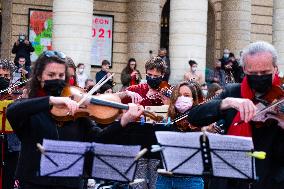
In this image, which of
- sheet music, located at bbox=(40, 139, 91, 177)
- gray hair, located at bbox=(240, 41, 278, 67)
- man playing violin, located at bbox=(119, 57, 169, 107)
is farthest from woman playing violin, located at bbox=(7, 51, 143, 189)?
man playing violin, located at bbox=(119, 57, 169, 107)

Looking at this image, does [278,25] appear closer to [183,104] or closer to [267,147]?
[183,104]

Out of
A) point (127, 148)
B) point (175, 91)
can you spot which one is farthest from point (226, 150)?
point (175, 91)

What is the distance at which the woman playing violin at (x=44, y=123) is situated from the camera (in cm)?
613

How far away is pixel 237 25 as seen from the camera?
28.6 metres

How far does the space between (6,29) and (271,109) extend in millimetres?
21191

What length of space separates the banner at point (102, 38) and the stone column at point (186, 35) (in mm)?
4357

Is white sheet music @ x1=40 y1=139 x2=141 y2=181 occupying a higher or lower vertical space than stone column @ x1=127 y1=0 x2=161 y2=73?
lower

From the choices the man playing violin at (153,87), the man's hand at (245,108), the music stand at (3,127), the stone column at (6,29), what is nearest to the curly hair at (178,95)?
the man playing violin at (153,87)

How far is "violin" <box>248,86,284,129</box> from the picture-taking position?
214 inches

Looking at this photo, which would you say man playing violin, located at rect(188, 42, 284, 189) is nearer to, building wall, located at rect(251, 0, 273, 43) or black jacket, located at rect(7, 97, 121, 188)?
black jacket, located at rect(7, 97, 121, 188)

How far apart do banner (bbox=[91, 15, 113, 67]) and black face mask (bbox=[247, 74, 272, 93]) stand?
69.9 ft

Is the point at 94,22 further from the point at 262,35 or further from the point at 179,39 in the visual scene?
the point at 262,35

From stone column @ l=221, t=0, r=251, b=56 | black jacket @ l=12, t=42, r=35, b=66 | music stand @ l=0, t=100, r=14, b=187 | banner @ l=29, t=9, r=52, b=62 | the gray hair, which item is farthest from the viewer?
stone column @ l=221, t=0, r=251, b=56

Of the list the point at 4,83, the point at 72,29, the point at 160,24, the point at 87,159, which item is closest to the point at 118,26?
the point at 160,24
